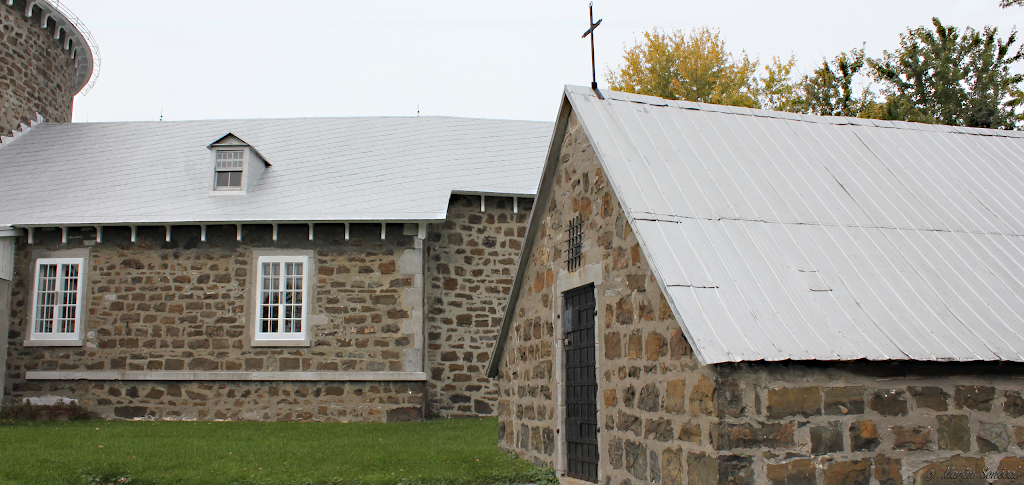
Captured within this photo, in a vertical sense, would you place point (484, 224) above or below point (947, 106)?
below

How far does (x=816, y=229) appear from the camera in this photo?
5.95m

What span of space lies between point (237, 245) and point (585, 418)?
9.55 metres

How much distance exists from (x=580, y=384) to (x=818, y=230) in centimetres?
243

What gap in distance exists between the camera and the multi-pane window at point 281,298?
46.4ft

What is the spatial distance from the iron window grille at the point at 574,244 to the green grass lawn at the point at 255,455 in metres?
2.04

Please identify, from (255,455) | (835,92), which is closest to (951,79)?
(835,92)

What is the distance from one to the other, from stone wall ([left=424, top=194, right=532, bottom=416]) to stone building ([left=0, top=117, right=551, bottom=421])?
0.03 metres

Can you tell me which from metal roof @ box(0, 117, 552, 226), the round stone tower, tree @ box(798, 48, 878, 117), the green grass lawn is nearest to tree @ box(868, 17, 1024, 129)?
tree @ box(798, 48, 878, 117)

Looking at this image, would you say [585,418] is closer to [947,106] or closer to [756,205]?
[756,205]

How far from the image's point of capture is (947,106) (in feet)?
67.4

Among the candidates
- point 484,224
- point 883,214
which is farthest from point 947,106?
point 883,214

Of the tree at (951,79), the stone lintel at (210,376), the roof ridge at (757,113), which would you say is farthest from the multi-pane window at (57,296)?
the tree at (951,79)

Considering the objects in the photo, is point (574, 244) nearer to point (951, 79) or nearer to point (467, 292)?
point (467, 292)

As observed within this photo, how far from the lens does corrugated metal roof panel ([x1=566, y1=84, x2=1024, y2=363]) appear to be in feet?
16.1
